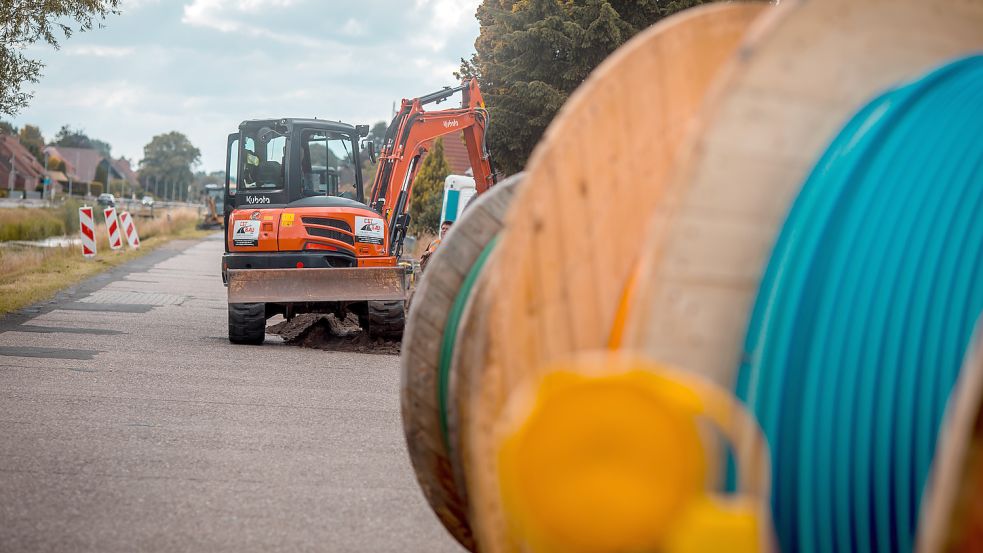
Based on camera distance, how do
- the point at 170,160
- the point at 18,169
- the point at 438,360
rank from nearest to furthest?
1. the point at 438,360
2. the point at 18,169
3. the point at 170,160

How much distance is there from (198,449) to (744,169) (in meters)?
4.97

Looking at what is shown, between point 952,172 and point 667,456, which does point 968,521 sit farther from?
point 952,172

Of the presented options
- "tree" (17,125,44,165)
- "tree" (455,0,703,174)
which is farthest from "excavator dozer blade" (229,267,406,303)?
"tree" (17,125,44,165)

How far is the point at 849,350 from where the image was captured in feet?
8.71

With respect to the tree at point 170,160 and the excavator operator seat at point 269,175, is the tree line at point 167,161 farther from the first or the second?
the excavator operator seat at point 269,175

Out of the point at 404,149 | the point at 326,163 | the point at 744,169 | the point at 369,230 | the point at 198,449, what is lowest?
the point at 198,449

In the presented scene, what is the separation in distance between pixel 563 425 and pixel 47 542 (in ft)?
11.7

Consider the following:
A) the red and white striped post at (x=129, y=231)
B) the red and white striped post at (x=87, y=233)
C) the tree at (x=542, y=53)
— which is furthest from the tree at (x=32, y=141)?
the tree at (x=542, y=53)

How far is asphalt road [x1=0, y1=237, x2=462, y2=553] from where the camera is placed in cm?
512

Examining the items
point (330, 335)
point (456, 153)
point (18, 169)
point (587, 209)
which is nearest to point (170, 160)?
point (18, 169)

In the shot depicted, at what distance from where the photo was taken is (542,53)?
23344 mm

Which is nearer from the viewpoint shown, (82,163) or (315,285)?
(315,285)

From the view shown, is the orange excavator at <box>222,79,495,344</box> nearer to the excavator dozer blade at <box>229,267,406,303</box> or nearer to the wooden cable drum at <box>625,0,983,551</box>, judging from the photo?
the excavator dozer blade at <box>229,267,406,303</box>

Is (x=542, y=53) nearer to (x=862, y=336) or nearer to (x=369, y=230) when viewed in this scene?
(x=369, y=230)
